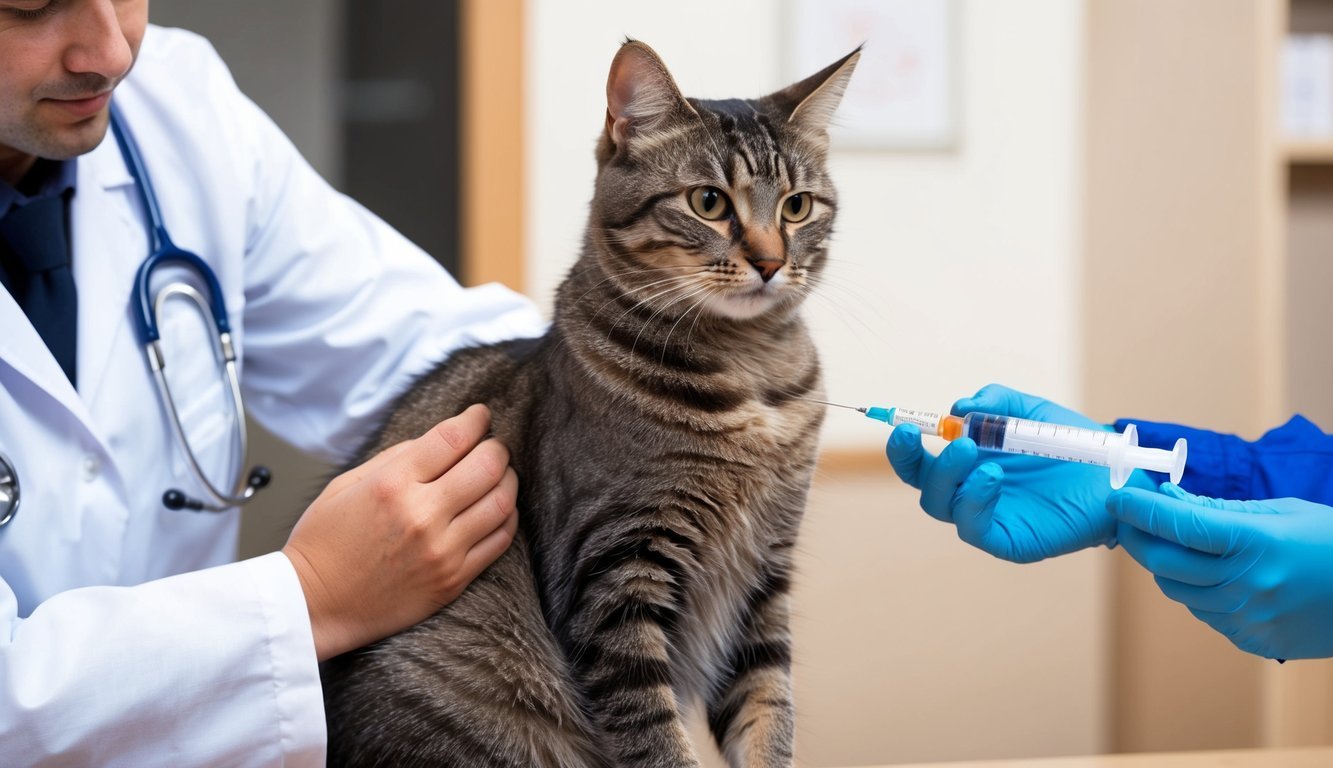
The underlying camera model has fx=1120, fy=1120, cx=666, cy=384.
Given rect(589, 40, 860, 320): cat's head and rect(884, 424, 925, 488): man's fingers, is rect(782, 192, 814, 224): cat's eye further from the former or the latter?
rect(884, 424, 925, 488): man's fingers

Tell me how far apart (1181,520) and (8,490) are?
1.11m

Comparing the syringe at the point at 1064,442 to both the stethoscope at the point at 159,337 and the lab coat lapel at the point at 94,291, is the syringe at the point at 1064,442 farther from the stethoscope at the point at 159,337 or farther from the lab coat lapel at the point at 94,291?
the lab coat lapel at the point at 94,291

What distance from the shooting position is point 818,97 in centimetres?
125

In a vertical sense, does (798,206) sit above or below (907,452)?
above

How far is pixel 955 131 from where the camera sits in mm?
2529

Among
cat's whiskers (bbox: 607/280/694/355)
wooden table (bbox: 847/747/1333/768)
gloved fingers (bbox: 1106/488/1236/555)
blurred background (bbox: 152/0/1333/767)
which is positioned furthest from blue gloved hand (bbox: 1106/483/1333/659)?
blurred background (bbox: 152/0/1333/767)

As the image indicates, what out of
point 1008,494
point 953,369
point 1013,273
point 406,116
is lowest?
point 1008,494

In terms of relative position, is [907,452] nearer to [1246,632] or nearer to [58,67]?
[1246,632]

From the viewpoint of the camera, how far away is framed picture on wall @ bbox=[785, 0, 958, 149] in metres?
2.47

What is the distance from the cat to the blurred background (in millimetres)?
1161

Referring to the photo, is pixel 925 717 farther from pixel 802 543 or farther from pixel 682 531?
pixel 682 531

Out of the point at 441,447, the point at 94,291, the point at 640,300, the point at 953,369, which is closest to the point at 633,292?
the point at 640,300

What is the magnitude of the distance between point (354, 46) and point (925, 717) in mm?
2577

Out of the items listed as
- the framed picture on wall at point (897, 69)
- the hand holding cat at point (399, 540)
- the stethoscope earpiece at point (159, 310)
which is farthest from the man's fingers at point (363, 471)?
the framed picture on wall at point (897, 69)
